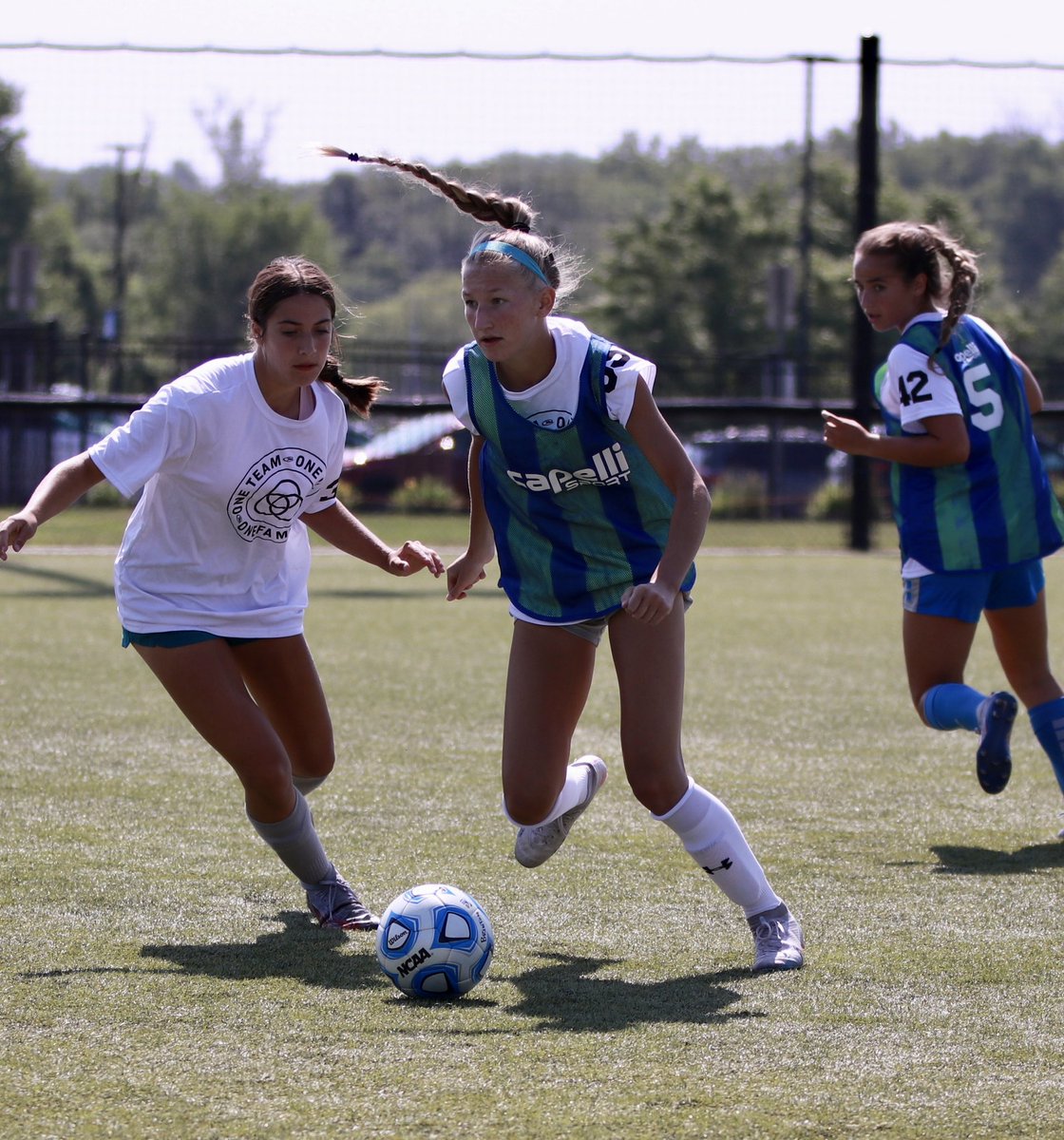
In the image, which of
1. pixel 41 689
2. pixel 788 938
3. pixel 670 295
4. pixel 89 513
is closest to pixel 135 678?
pixel 41 689

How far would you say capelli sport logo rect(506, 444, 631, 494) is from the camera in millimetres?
4062

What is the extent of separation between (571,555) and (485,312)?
0.65 metres

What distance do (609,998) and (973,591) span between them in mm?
2095

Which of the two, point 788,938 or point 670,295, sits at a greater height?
point 670,295

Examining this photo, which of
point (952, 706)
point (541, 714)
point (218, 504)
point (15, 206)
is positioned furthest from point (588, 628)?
point (15, 206)

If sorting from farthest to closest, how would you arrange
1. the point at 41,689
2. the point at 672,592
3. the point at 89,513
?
the point at 89,513 < the point at 41,689 < the point at 672,592

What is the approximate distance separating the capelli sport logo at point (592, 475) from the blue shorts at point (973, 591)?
148 centimetres

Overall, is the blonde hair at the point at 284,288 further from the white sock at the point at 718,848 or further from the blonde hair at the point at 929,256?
the blonde hair at the point at 929,256

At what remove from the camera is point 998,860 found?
16.4 feet

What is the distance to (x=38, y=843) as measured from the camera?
5.00 metres

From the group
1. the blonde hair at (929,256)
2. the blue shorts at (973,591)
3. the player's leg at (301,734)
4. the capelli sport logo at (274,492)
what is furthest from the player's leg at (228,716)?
the blonde hair at (929,256)

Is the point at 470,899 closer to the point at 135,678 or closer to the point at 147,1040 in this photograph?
the point at 147,1040

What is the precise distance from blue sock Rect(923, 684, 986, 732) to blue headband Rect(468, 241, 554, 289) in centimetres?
185

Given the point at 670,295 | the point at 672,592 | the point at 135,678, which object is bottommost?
the point at 135,678
